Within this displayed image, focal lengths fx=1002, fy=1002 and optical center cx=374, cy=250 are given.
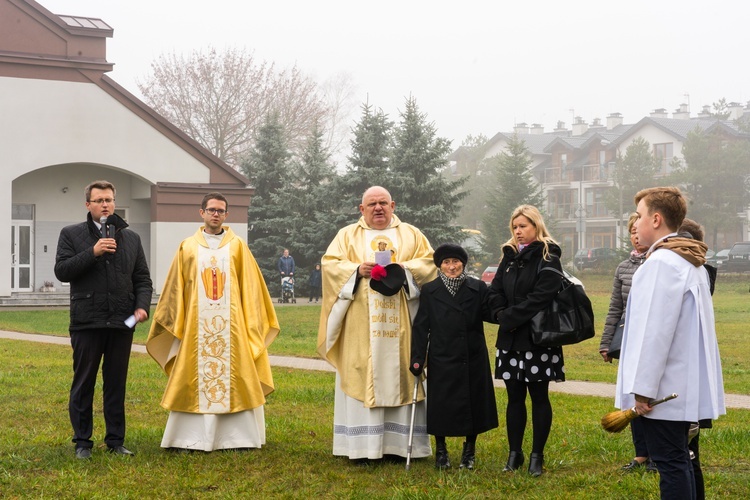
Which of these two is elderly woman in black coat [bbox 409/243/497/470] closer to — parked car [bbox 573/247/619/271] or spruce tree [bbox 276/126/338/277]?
spruce tree [bbox 276/126/338/277]

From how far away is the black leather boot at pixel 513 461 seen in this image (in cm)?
712

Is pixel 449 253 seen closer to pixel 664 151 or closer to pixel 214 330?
pixel 214 330

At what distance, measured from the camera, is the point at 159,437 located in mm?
8586

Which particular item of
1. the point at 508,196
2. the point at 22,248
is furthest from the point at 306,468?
the point at 508,196

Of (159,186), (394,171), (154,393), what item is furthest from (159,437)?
(394,171)

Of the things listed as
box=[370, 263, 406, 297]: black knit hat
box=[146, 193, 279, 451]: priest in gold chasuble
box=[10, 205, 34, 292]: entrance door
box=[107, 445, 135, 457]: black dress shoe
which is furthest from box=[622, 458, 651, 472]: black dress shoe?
box=[10, 205, 34, 292]: entrance door

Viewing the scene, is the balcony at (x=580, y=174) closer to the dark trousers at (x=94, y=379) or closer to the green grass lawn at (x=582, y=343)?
the green grass lawn at (x=582, y=343)

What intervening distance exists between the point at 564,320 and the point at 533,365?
0.38 meters

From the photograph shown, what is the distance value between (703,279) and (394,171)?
29.9m

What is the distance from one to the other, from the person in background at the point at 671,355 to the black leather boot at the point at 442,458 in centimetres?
249

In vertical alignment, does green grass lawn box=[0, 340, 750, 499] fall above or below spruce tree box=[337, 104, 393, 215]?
below

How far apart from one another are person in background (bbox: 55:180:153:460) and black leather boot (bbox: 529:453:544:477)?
313 cm

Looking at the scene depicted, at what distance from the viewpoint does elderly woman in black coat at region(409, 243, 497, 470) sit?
7242mm

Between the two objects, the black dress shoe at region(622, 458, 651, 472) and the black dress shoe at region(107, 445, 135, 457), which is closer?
the black dress shoe at region(622, 458, 651, 472)
